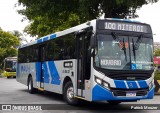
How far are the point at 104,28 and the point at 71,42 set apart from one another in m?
2.29

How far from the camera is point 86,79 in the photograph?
11508 millimetres

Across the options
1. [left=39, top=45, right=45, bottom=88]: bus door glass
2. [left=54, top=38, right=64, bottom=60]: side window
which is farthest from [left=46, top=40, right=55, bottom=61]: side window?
[left=39, top=45, right=45, bottom=88]: bus door glass

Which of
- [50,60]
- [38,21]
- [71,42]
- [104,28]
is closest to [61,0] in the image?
[50,60]

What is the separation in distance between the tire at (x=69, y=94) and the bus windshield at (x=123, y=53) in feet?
8.20

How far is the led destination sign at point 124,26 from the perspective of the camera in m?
11.4

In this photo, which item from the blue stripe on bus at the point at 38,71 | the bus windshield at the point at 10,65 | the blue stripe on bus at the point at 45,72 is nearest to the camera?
the blue stripe on bus at the point at 45,72

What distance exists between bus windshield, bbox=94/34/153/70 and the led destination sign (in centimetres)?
29

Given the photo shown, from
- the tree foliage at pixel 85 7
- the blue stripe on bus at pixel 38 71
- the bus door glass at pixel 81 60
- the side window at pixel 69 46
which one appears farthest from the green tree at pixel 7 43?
the bus door glass at pixel 81 60

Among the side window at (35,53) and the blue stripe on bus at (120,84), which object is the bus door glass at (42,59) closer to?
the side window at (35,53)

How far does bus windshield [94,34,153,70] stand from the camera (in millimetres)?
11000

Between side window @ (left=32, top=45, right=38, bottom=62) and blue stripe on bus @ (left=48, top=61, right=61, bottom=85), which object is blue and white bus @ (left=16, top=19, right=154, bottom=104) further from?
side window @ (left=32, top=45, right=38, bottom=62)

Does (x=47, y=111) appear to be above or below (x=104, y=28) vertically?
below

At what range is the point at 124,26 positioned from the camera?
11.6 metres

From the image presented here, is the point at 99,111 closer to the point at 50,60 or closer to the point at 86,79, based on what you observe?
the point at 86,79
